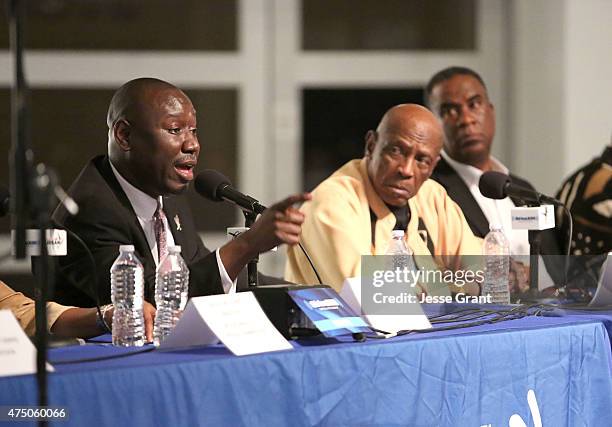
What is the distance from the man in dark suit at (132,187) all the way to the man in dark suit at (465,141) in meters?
1.45

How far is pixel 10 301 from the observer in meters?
2.42

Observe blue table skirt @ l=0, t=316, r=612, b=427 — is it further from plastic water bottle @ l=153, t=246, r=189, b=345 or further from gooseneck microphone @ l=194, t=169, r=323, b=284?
gooseneck microphone @ l=194, t=169, r=323, b=284

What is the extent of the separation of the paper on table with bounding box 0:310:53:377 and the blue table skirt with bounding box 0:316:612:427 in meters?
0.02

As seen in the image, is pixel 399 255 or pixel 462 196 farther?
pixel 462 196

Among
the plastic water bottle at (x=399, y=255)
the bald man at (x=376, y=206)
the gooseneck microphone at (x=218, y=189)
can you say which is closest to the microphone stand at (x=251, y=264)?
the gooseneck microphone at (x=218, y=189)

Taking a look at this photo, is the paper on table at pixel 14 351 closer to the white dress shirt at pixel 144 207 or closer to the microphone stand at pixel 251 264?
the microphone stand at pixel 251 264

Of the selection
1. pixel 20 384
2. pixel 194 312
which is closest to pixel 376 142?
pixel 194 312

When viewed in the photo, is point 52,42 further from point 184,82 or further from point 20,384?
point 20,384

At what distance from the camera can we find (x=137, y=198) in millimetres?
2799

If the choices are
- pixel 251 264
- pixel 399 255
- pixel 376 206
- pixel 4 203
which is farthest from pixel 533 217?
pixel 4 203

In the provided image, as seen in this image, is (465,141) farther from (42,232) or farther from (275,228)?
(42,232)

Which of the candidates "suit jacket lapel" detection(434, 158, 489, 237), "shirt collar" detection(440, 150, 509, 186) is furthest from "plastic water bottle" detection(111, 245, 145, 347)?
"shirt collar" detection(440, 150, 509, 186)

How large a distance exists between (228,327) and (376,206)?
4.56 feet

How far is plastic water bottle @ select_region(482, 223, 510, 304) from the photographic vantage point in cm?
302
